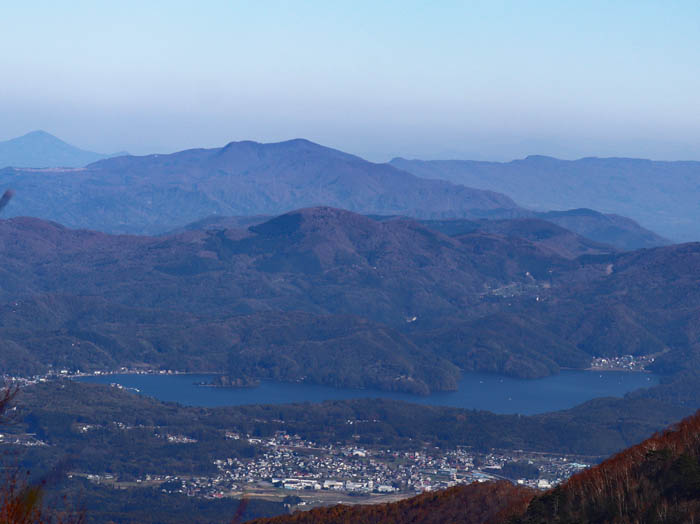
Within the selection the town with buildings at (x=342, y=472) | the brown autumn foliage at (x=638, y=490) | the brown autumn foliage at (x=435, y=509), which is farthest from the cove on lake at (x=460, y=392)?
the brown autumn foliage at (x=638, y=490)

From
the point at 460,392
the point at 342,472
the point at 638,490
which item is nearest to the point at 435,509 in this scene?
the point at 638,490

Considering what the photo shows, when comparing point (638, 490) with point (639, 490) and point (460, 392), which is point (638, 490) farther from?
point (460, 392)

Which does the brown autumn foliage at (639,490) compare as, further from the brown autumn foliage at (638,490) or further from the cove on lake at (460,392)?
the cove on lake at (460,392)

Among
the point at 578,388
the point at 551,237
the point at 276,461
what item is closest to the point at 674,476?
the point at 276,461

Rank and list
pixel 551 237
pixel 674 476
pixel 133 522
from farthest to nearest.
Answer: pixel 551 237
pixel 133 522
pixel 674 476

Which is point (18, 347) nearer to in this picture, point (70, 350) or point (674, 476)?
point (70, 350)
